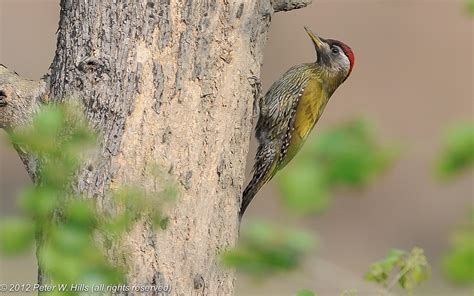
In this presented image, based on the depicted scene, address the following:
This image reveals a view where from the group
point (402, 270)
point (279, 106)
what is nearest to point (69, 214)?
point (402, 270)

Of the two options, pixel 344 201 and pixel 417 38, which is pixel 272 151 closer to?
pixel 344 201

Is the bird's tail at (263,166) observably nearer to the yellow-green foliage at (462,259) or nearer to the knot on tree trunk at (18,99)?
the knot on tree trunk at (18,99)

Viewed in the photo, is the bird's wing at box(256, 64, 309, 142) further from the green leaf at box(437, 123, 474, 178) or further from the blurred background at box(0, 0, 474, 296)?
the blurred background at box(0, 0, 474, 296)

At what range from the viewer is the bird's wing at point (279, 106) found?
16.5ft

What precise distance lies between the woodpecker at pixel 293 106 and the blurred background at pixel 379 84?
163 inches

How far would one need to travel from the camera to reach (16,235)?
1.70 m

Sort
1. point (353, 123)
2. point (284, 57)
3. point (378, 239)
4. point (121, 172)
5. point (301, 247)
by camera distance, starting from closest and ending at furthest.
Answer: point (301, 247)
point (353, 123)
point (121, 172)
point (378, 239)
point (284, 57)

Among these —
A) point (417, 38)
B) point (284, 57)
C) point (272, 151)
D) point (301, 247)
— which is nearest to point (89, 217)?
point (301, 247)

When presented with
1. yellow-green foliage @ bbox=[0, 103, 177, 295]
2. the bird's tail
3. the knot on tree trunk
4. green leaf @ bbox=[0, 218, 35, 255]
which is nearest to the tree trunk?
the knot on tree trunk

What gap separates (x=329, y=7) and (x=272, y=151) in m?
6.83

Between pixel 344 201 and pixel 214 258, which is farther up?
pixel 214 258

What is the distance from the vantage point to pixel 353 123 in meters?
1.84

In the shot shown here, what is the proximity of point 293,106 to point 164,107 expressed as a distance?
1.85 metres

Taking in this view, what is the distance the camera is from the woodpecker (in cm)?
501
